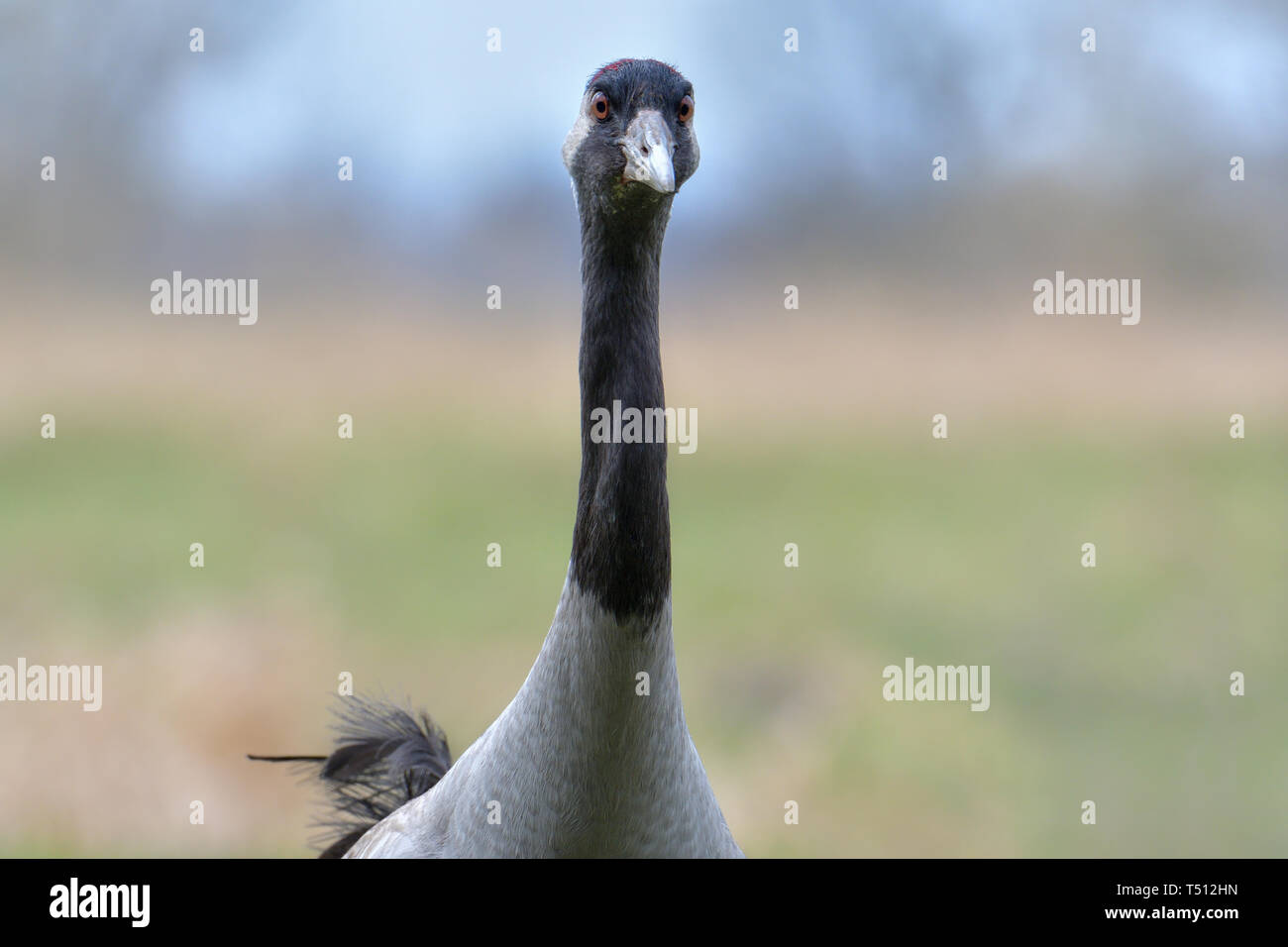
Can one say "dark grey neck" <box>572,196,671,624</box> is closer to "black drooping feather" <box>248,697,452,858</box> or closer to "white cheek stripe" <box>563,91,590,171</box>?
"white cheek stripe" <box>563,91,590,171</box>

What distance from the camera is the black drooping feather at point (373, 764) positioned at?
313 cm

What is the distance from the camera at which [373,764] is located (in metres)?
3.20

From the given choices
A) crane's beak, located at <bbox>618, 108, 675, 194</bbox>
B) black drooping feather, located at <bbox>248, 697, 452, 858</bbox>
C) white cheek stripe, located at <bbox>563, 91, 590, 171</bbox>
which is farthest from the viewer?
black drooping feather, located at <bbox>248, 697, 452, 858</bbox>

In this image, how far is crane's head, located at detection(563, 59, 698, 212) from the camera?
7.18ft

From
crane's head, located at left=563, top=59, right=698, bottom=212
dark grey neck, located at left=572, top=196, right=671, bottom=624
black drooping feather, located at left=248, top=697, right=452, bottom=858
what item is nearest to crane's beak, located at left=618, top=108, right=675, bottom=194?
crane's head, located at left=563, top=59, right=698, bottom=212

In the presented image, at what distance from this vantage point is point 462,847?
Result: 2363mm

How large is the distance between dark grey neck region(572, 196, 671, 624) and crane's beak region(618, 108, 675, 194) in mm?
105

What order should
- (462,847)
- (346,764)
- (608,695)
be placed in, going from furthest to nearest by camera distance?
(346,764) < (462,847) < (608,695)

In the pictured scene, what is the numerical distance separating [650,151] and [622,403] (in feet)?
1.69

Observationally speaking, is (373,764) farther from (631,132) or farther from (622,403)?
(631,132)

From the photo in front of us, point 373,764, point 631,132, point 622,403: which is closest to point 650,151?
point 631,132

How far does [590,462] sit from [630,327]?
300 millimetres
